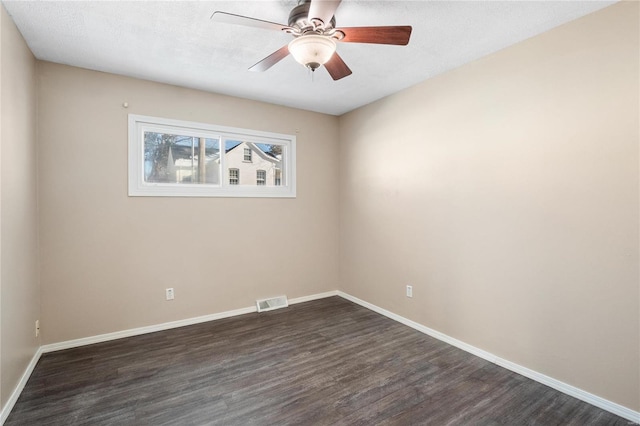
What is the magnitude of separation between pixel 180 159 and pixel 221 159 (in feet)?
1.44

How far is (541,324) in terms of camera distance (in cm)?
229

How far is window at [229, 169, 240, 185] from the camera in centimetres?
369

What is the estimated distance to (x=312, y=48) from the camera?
1753 mm


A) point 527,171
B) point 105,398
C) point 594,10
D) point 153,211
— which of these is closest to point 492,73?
point 594,10

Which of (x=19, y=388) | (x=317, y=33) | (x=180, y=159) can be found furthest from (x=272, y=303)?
(x=317, y=33)

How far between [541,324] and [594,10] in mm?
2173

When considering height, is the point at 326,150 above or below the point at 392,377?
above

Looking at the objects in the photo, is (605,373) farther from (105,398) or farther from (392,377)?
(105,398)

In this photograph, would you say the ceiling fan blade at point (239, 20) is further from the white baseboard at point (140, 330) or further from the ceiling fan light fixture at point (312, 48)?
the white baseboard at point (140, 330)

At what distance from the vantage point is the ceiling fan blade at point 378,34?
5.46ft

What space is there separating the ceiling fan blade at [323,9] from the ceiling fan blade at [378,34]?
0.37ft

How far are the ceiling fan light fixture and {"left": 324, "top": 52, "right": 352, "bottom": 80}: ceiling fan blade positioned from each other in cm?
20

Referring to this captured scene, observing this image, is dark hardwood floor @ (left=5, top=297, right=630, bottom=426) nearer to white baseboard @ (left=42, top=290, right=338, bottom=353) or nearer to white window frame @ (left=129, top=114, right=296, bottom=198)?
white baseboard @ (left=42, top=290, right=338, bottom=353)

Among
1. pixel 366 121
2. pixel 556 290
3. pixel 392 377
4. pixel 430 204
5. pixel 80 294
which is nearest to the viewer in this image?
pixel 556 290
